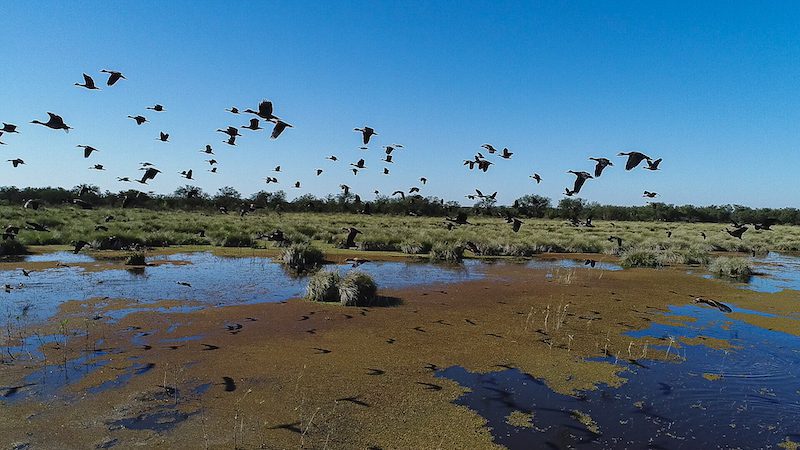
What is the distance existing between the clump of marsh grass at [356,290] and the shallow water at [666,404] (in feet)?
18.0

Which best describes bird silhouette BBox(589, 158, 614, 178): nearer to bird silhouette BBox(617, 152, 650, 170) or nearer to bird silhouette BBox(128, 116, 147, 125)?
bird silhouette BBox(617, 152, 650, 170)

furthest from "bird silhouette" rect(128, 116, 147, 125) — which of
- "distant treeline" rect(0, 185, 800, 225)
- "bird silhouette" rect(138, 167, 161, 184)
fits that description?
"distant treeline" rect(0, 185, 800, 225)

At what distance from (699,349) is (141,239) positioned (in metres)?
26.1

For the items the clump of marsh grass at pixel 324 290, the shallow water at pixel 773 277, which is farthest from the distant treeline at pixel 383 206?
the clump of marsh grass at pixel 324 290

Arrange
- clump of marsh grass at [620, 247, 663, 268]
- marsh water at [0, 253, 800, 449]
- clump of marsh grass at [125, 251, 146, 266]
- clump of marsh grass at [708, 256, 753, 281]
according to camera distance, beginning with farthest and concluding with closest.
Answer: clump of marsh grass at [620, 247, 663, 268]
clump of marsh grass at [708, 256, 753, 281]
clump of marsh grass at [125, 251, 146, 266]
marsh water at [0, 253, 800, 449]

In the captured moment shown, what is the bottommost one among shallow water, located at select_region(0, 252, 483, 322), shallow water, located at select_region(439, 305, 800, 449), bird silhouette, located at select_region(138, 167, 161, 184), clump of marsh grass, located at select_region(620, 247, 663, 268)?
shallow water, located at select_region(439, 305, 800, 449)

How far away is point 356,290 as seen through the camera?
1394 cm

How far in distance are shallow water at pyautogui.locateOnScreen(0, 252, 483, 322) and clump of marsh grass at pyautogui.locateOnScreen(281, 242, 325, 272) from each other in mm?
612

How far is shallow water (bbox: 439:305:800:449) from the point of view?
650cm

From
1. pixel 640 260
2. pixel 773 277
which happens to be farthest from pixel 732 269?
pixel 640 260

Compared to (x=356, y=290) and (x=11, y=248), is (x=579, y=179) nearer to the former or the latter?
(x=356, y=290)

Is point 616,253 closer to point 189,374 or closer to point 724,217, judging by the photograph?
point 189,374

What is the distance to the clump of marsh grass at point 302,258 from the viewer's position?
21469mm

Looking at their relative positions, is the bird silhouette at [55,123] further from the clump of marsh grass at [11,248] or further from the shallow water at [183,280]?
the clump of marsh grass at [11,248]
